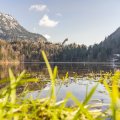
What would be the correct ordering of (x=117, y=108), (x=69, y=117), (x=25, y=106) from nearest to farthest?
1. (x=117, y=108)
2. (x=69, y=117)
3. (x=25, y=106)

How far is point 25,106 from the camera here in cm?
142

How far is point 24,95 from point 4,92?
0.23m

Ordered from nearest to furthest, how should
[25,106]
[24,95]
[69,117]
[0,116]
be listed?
1. [0,116]
2. [69,117]
3. [25,106]
4. [24,95]

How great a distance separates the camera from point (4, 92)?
1.44 metres

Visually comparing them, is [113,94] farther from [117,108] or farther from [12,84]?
[12,84]

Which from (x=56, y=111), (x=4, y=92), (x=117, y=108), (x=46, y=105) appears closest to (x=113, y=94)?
(x=117, y=108)

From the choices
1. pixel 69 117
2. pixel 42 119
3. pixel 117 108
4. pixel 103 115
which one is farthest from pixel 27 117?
pixel 117 108

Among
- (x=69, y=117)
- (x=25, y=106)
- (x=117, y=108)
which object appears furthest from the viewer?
(x=25, y=106)

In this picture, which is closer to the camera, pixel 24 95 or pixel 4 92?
pixel 4 92

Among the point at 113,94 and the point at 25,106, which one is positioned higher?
the point at 113,94

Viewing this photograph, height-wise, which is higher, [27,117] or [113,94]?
[113,94]

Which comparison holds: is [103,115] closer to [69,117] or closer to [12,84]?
[69,117]

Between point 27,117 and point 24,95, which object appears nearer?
point 27,117

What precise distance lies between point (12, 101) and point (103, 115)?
396 millimetres
